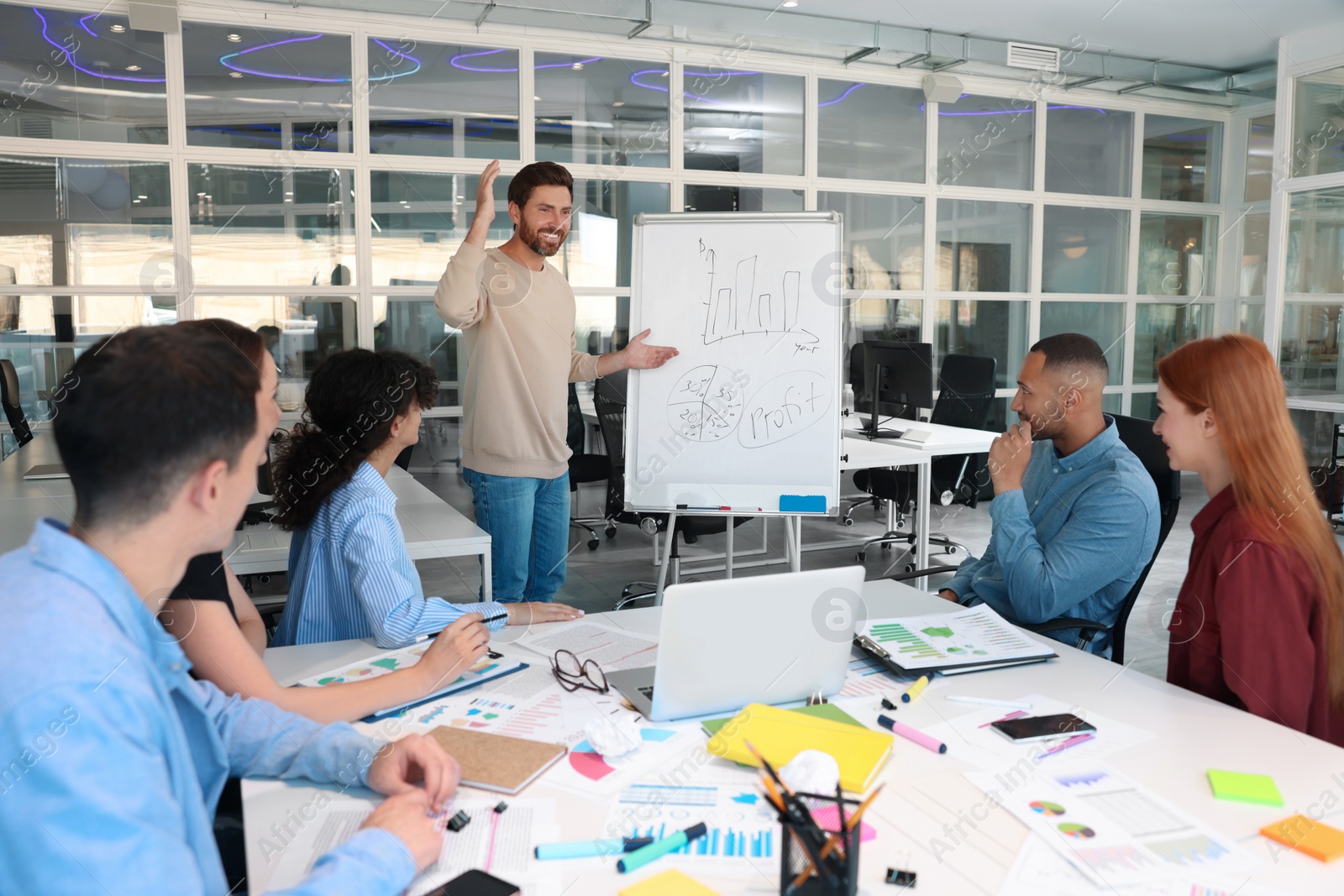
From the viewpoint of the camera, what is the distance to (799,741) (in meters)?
1.36

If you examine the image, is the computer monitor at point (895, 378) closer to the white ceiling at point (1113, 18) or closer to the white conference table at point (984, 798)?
the white ceiling at point (1113, 18)

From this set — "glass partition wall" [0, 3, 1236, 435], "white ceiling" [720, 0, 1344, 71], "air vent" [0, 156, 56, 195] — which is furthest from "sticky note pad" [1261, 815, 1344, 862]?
"air vent" [0, 156, 56, 195]

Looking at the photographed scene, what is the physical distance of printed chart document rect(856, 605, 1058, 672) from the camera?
1.72m

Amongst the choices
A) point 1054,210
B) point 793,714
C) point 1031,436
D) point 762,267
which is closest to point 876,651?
point 793,714

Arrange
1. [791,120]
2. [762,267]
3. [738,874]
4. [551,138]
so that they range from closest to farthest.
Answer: [738,874] < [762,267] < [551,138] < [791,120]

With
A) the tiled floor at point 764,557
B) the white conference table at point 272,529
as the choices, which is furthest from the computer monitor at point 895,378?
the white conference table at point 272,529

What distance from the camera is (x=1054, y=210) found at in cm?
748

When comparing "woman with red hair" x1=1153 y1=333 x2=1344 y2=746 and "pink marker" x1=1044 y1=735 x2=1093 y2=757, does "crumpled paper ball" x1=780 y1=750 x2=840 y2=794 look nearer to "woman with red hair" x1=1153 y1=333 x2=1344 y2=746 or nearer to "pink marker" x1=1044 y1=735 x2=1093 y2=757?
"pink marker" x1=1044 y1=735 x2=1093 y2=757

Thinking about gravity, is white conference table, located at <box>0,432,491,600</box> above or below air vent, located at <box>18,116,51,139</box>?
below

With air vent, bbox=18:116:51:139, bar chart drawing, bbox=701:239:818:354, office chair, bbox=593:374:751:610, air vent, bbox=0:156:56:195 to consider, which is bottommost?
office chair, bbox=593:374:751:610

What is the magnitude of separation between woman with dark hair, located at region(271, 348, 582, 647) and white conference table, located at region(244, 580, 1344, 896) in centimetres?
16

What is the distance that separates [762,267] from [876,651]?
5.20 feet

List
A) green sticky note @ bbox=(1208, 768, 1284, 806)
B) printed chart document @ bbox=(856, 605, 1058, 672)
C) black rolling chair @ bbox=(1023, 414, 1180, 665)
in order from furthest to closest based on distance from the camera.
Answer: black rolling chair @ bbox=(1023, 414, 1180, 665) → printed chart document @ bbox=(856, 605, 1058, 672) → green sticky note @ bbox=(1208, 768, 1284, 806)

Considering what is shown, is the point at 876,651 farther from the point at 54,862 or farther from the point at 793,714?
the point at 54,862
